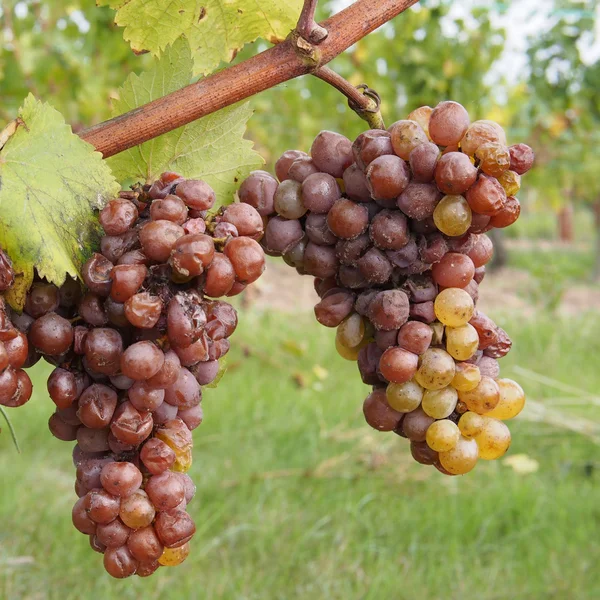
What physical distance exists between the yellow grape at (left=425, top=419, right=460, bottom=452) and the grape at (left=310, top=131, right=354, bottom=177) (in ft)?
0.99

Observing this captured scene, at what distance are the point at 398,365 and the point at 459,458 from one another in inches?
4.9

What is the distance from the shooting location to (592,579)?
222 centimetres

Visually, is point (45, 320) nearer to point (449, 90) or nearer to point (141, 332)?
point (141, 332)

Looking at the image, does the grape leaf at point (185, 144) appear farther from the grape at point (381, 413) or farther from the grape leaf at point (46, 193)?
the grape at point (381, 413)

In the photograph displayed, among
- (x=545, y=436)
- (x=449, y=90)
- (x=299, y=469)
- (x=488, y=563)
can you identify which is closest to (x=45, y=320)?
(x=488, y=563)

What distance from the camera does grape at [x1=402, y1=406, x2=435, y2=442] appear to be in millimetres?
841

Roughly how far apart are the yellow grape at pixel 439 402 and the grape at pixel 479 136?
0.26 m

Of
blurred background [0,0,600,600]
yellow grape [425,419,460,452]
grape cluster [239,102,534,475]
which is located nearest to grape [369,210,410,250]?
grape cluster [239,102,534,475]

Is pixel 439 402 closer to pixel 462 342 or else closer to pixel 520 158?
pixel 462 342

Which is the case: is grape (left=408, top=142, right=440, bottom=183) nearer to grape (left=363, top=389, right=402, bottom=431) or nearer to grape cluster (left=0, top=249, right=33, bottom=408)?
grape (left=363, top=389, right=402, bottom=431)

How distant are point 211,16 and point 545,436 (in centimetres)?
289

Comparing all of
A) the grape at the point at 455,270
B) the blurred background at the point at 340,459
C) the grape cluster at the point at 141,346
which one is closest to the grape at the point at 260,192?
the grape cluster at the point at 141,346

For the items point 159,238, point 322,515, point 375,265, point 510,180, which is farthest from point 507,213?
point 322,515

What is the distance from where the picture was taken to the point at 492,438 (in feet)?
2.75
